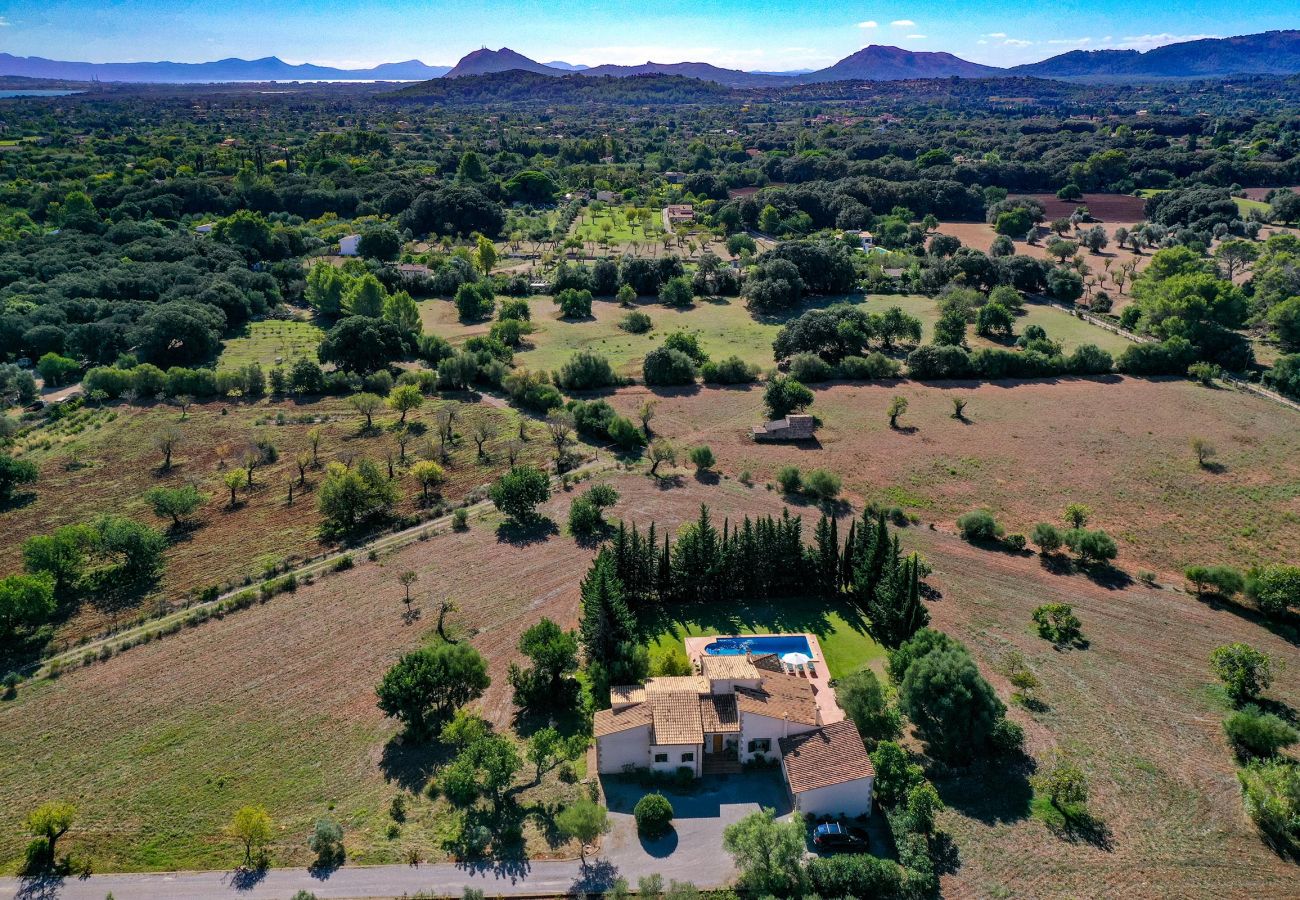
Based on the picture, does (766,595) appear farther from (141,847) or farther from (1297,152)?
(1297,152)

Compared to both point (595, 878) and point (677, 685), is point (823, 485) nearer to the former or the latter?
point (677, 685)

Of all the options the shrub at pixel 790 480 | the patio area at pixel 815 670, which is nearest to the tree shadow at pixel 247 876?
the patio area at pixel 815 670

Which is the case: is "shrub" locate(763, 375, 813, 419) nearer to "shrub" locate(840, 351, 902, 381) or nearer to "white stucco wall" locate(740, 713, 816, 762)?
"shrub" locate(840, 351, 902, 381)

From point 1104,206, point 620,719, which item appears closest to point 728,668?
point 620,719

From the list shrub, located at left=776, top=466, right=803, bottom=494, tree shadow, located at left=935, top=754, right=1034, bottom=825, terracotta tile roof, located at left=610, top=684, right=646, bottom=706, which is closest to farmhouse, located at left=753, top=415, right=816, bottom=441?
shrub, located at left=776, top=466, right=803, bottom=494

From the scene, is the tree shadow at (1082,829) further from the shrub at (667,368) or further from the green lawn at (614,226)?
the green lawn at (614,226)

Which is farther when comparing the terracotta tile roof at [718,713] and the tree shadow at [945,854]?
the terracotta tile roof at [718,713]
